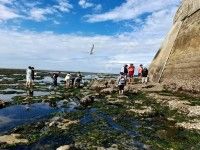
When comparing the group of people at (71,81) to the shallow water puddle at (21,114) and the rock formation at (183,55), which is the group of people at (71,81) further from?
the shallow water puddle at (21,114)

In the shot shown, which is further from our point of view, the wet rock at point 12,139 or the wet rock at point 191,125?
the wet rock at point 191,125

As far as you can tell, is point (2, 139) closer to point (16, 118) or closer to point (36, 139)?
point (36, 139)

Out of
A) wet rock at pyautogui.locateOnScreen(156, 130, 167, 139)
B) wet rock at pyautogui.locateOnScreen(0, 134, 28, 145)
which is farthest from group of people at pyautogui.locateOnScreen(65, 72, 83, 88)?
wet rock at pyautogui.locateOnScreen(0, 134, 28, 145)

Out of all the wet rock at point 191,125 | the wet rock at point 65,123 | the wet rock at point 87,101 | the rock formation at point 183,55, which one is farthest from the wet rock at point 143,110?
the rock formation at point 183,55

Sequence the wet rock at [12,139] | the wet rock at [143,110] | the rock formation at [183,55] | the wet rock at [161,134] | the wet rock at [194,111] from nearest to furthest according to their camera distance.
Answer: the wet rock at [12,139]
the wet rock at [161,134]
the wet rock at [194,111]
the wet rock at [143,110]
the rock formation at [183,55]

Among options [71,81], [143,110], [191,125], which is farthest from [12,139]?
[71,81]

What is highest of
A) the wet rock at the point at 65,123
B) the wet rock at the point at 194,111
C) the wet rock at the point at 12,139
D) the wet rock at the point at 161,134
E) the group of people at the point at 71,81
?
the group of people at the point at 71,81

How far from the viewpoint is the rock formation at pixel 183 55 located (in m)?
34.1

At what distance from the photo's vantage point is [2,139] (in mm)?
16766

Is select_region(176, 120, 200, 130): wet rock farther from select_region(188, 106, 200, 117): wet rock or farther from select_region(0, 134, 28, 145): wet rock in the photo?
select_region(0, 134, 28, 145): wet rock

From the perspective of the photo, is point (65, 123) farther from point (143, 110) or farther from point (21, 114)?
point (143, 110)

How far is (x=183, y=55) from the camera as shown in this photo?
3825 cm

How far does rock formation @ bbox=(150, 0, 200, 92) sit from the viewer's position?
112ft

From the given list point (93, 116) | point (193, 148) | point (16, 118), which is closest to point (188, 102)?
point (93, 116)
